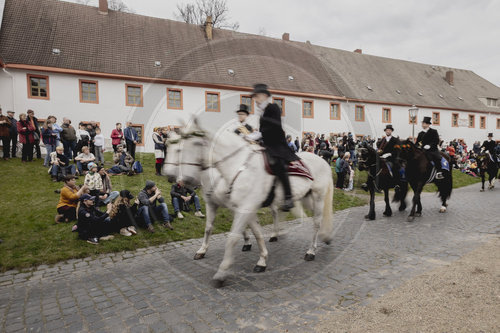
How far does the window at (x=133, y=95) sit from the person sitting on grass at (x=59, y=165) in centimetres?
1273

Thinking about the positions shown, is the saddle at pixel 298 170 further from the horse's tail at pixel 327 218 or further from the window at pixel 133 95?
the window at pixel 133 95

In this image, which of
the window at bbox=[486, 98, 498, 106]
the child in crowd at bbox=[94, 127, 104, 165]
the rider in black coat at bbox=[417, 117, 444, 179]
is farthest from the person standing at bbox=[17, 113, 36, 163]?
the window at bbox=[486, 98, 498, 106]

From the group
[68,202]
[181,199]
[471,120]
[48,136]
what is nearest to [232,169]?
[181,199]

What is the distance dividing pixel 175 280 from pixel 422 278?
13.7ft

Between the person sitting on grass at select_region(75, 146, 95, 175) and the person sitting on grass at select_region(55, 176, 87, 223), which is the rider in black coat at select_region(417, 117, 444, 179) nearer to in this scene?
the person sitting on grass at select_region(55, 176, 87, 223)

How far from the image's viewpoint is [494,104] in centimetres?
4444

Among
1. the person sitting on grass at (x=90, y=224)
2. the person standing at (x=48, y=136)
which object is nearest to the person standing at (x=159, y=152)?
the person standing at (x=48, y=136)

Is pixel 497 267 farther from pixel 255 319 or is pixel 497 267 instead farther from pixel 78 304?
pixel 78 304

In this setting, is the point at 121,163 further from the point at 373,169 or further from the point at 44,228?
the point at 373,169

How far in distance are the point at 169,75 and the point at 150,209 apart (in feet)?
63.0

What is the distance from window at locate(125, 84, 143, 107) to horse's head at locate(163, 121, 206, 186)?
2046cm

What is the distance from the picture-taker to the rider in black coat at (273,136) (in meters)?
4.85

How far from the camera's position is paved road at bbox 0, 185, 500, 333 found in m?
3.70

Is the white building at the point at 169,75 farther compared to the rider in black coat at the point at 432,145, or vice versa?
the white building at the point at 169,75
